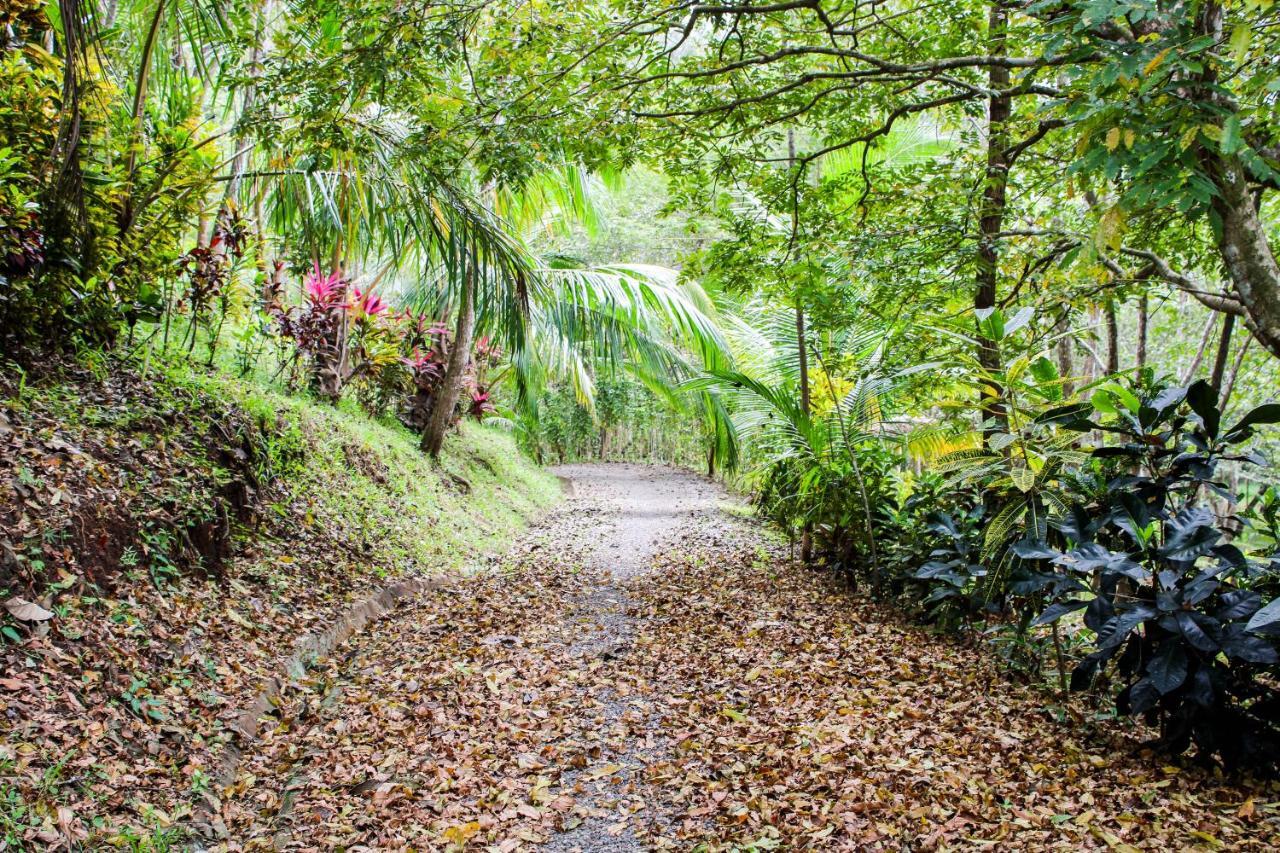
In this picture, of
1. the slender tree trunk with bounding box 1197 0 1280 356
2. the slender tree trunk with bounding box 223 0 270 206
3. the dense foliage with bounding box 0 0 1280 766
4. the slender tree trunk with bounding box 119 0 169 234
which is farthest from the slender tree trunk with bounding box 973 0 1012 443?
the slender tree trunk with bounding box 119 0 169 234

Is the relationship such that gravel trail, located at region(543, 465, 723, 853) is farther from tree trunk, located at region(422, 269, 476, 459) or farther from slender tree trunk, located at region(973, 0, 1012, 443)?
slender tree trunk, located at region(973, 0, 1012, 443)

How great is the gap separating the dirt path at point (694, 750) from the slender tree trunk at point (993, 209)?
60.1 inches

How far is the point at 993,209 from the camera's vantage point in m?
4.75

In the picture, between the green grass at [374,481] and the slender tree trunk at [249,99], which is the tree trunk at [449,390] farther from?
the slender tree trunk at [249,99]

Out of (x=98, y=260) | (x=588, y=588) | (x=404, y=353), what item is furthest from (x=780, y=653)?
(x=404, y=353)

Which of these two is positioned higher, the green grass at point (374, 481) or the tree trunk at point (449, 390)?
the tree trunk at point (449, 390)

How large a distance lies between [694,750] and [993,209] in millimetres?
3667

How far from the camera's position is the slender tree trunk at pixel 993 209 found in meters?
4.16

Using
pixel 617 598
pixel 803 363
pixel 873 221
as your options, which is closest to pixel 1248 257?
pixel 873 221

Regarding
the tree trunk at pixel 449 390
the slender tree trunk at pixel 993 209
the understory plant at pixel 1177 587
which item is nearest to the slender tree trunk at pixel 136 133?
the tree trunk at pixel 449 390

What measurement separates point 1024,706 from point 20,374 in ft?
17.1

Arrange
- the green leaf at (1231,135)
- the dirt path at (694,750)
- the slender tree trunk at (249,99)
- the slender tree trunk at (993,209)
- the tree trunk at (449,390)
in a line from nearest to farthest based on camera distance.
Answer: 1. the green leaf at (1231,135)
2. the dirt path at (694,750)
3. the slender tree trunk at (993,209)
4. the slender tree trunk at (249,99)
5. the tree trunk at (449,390)

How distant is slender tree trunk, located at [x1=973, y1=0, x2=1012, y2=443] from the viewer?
4160 millimetres

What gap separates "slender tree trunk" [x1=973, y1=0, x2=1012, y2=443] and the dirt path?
1525mm
